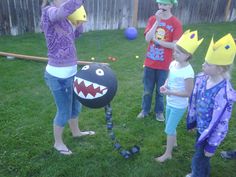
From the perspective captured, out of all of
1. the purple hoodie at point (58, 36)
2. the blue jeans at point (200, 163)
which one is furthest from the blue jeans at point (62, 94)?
the blue jeans at point (200, 163)

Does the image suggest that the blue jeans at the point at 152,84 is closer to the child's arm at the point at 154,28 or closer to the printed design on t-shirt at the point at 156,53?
the printed design on t-shirt at the point at 156,53

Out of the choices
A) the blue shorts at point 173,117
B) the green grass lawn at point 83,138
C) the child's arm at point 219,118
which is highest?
the child's arm at point 219,118

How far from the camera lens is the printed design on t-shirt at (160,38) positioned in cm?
411

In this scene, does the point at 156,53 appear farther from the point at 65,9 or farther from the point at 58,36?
the point at 65,9

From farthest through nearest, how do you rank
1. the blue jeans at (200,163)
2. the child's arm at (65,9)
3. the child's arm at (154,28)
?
the child's arm at (154,28) → the blue jeans at (200,163) → the child's arm at (65,9)

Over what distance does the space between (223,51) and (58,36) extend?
1.72 metres

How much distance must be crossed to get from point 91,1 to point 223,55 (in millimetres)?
7009

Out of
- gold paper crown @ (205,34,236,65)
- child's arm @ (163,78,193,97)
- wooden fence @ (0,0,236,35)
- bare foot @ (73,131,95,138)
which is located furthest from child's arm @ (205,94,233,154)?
wooden fence @ (0,0,236,35)

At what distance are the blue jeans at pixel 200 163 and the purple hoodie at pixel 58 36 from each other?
170cm

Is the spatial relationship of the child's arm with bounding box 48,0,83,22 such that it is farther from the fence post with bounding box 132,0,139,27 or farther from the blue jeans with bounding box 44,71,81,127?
the fence post with bounding box 132,0,139,27

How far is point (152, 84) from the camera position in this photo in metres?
4.61

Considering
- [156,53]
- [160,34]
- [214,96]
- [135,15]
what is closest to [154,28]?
[160,34]

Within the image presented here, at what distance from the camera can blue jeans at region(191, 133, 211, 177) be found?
3185 mm

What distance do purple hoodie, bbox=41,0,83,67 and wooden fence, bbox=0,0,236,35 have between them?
5.58m
